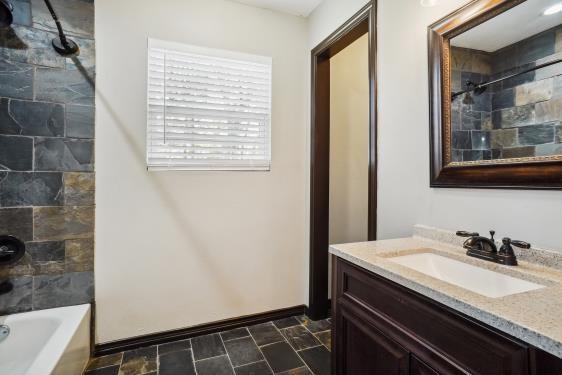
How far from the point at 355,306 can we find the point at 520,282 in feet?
1.92

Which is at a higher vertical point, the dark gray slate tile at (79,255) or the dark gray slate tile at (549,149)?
the dark gray slate tile at (549,149)

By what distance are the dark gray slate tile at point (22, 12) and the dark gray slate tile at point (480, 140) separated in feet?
8.70

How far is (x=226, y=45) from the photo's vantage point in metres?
2.29

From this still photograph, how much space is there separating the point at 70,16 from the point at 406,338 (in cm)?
263

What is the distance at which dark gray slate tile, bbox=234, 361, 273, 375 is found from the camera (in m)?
1.80

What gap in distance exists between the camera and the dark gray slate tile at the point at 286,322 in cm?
239

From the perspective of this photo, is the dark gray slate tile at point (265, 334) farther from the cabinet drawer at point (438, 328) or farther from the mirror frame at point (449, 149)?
the mirror frame at point (449, 149)

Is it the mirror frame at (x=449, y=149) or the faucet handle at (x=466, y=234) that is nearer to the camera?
the mirror frame at (x=449, y=149)

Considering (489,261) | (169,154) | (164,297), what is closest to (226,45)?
(169,154)

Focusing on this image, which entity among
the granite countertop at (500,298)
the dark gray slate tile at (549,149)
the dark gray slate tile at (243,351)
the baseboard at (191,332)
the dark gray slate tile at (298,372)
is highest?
the dark gray slate tile at (549,149)

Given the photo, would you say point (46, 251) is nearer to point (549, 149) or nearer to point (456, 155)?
point (456, 155)

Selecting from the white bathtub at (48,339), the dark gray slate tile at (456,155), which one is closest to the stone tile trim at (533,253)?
the dark gray slate tile at (456,155)

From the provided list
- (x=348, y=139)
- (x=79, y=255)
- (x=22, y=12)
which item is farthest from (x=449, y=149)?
(x=22, y=12)

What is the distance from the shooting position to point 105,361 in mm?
1921
